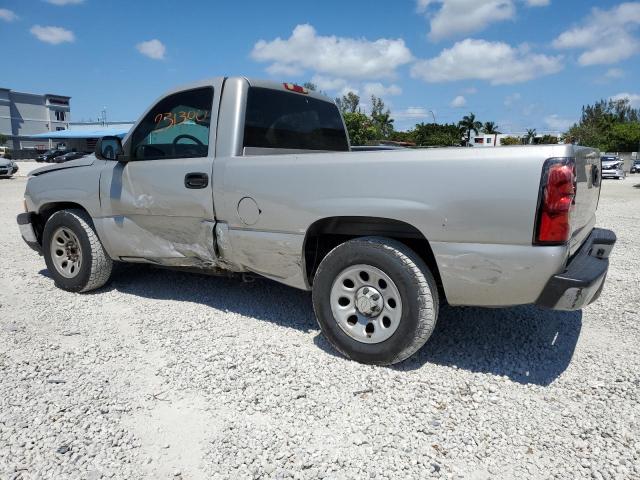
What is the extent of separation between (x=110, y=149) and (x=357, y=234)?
2417mm

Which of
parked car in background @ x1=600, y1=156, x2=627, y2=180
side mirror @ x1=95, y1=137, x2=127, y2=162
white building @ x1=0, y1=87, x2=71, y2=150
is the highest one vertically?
white building @ x1=0, y1=87, x2=71, y2=150

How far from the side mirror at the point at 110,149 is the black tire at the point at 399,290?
2.14m

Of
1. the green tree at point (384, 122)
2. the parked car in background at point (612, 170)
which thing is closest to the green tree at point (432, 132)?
the green tree at point (384, 122)

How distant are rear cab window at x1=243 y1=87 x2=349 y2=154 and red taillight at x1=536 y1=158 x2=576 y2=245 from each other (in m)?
2.12

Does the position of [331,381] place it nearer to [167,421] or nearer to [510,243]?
[167,421]

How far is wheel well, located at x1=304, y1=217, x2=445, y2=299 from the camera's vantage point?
298cm

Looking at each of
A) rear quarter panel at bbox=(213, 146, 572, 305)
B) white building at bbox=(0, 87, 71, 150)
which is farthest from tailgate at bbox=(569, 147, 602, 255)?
white building at bbox=(0, 87, 71, 150)

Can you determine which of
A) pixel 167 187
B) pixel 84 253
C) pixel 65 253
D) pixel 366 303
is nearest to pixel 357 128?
pixel 65 253

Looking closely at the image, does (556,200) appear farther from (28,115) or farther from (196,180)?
(28,115)

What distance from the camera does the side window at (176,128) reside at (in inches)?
147

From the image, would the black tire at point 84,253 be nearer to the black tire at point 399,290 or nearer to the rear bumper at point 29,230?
the rear bumper at point 29,230

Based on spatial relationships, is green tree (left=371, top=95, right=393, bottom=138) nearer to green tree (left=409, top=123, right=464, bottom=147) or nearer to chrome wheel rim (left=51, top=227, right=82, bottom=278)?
green tree (left=409, top=123, right=464, bottom=147)

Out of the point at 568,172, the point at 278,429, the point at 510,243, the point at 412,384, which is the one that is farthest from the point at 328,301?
the point at 568,172

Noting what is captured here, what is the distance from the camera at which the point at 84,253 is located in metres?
4.44
